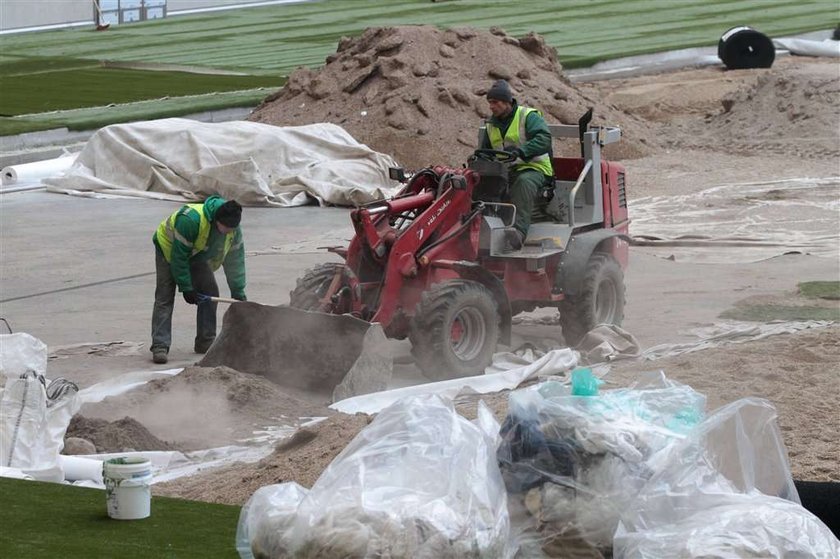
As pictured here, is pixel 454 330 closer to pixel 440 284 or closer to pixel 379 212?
pixel 440 284

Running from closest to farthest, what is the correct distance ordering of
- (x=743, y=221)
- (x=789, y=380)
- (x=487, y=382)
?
(x=789, y=380) → (x=487, y=382) → (x=743, y=221)

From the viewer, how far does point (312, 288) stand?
1143 centimetres

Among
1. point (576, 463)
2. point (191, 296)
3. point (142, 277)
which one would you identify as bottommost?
point (142, 277)

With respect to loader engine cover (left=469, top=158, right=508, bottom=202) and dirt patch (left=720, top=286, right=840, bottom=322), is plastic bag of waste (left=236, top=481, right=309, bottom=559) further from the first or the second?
dirt patch (left=720, top=286, right=840, bottom=322)

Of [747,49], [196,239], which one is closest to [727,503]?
[196,239]

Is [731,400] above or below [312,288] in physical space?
below

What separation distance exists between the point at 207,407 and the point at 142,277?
5.66 m

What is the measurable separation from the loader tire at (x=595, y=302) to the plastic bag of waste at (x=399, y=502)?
6.19m

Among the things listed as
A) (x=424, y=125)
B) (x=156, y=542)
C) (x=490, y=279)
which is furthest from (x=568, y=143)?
(x=156, y=542)

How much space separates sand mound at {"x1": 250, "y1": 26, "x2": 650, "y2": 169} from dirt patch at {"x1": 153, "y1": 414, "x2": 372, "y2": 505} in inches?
520

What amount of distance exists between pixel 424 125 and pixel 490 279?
37.5 feet

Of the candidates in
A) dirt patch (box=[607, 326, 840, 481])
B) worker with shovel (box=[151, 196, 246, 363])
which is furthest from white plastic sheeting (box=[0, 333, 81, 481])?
dirt patch (box=[607, 326, 840, 481])

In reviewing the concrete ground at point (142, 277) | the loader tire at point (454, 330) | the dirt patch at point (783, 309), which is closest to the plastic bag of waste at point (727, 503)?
the loader tire at point (454, 330)

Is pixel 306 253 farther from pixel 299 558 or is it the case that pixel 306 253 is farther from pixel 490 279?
pixel 299 558
